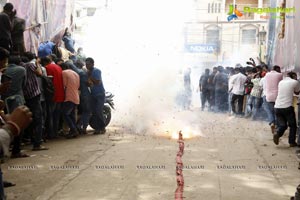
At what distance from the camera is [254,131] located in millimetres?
12078

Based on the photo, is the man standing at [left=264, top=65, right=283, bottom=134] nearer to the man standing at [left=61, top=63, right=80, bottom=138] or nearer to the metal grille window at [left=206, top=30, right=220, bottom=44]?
the man standing at [left=61, top=63, right=80, bottom=138]

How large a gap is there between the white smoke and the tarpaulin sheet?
1.06m

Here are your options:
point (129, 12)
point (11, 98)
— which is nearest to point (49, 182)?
point (11, 98)

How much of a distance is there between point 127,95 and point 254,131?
3657mm

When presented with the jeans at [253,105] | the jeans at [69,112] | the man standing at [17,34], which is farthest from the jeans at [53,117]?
the jeans at [253,105]

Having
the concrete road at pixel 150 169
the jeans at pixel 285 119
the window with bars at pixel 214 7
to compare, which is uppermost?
the window with bars at pixel 214 7

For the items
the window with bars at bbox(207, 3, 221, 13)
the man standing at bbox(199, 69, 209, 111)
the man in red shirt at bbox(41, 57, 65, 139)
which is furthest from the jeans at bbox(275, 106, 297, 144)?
the window with bars at bbox(207, 3, 221, 13)

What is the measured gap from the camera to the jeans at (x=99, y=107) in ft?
35.2

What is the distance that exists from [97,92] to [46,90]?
164 centimetres

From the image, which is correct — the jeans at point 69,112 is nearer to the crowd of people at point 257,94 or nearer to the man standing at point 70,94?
the man standing at point 70,94

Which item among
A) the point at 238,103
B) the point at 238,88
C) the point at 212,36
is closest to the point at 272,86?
the point at 238,88

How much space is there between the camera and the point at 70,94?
993 cm

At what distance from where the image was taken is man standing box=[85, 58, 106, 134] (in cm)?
1065

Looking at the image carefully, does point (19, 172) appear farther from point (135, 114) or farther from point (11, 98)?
point (135, 114)
